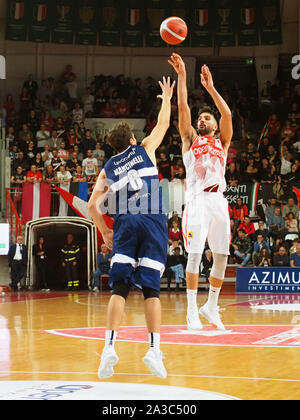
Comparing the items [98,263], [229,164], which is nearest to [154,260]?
[98,263]

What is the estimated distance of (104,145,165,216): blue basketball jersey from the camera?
19.9 feet

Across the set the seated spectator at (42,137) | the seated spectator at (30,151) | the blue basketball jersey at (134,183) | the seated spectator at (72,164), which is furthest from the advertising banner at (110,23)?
the blue basketball jersey at (134,183)

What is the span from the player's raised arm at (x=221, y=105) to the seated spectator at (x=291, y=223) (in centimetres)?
1220

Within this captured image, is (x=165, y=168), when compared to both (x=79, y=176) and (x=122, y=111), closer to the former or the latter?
(x=79, y=176)

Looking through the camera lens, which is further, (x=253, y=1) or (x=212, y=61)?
(x=212, y=61)

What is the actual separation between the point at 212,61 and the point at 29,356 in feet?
75.3

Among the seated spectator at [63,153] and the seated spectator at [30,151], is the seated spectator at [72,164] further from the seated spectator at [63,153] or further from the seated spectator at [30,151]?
the seated spectator at [30,151]

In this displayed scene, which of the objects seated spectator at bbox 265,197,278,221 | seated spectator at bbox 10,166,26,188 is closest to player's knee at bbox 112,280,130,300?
seated spectator at bbox 265,197,278,221

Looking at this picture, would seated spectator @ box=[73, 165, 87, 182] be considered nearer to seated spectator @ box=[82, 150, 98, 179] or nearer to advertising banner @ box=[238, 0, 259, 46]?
seated spectator @ box=[82, 150, 98, 179]

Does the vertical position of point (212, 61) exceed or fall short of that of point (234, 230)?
it exceeds it

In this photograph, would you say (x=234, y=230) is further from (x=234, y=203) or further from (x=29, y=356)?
(x=29, y=356)

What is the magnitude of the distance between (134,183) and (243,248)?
566 inches

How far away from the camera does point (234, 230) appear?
66.8 feet

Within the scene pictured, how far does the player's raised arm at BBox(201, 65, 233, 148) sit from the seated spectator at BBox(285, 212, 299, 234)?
12196 mm
